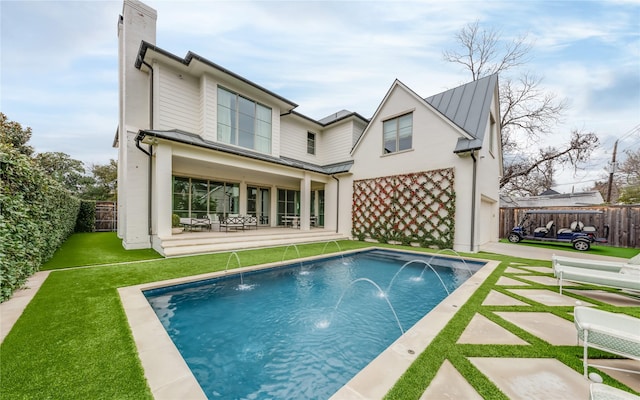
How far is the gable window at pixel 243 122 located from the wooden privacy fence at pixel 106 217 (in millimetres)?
11116

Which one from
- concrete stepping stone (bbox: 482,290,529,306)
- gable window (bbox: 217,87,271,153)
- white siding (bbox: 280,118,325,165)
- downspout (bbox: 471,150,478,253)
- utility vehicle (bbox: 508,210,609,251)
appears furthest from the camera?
white siding (bbox: 280,118,325,165)

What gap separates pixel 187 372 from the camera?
82.3 inches

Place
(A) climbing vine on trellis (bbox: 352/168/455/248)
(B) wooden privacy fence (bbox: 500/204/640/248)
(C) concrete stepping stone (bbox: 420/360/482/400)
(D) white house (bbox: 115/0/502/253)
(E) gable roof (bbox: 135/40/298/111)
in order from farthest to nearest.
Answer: (B) wooden privacy fence (bbox: 500/204/640/248), (A) climbing vine on trellis (bbox: 352/168/455/248), (D) white house (bbox: 115/0/502/253), (E) gable roof (bbox: 135/40/298/111), (C) concrete stepping stone (bbox: 420/360/482/400)

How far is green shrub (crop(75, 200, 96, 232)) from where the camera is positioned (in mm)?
14172

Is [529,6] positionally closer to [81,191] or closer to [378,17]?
[378,17]

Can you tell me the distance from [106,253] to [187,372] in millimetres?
7541

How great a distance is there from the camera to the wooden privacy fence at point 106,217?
15.0 metres

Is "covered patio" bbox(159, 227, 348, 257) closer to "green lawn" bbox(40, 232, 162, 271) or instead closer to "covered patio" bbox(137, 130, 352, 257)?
"covered patio" bbox(137, 130, 352, 257)

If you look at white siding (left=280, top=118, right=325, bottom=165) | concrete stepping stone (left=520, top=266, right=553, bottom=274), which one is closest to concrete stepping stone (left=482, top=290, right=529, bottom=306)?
concrete stepping stone (left=520, top=266, right=553, bottom=274)

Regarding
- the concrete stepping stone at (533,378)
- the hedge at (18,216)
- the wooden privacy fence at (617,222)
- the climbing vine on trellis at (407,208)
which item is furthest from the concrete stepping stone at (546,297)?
the wooden privacy fence at (617,222)

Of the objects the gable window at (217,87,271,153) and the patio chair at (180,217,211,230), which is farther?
the gable window at (217,87,271,153)

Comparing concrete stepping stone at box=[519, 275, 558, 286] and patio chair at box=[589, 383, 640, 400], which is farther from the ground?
patio chair at box=[589, 383, 640, 400]

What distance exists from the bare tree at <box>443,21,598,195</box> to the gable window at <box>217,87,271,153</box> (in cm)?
1534

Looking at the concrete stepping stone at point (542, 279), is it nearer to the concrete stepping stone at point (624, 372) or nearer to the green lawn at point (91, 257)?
the concrete stepping stone at point (624, 372)
